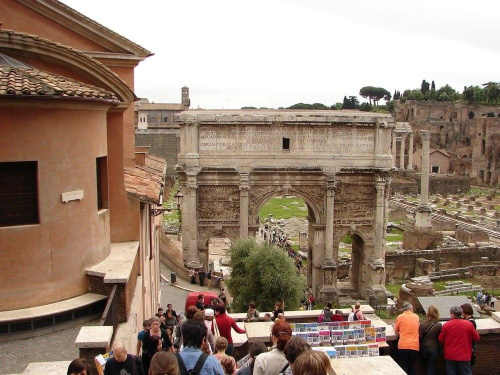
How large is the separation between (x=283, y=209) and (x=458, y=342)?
4826 centimetres

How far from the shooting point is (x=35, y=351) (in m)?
6.04

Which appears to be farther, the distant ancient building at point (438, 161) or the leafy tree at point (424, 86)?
the leafy tree at point (424, 86)

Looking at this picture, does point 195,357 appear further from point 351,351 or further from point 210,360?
point 351,351

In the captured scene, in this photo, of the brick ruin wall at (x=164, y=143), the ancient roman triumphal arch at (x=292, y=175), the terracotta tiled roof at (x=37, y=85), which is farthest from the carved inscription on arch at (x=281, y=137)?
the brick ruin wall at (x=164, y=143)

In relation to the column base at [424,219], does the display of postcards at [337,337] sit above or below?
above

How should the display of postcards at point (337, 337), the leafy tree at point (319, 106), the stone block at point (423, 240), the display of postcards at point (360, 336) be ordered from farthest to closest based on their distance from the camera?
1. the leafy tree at point (319, 106)
2. the stone block at point (423, 240)
3. the display of postcards at point (360, 336)
4. the display of postcards at point (337, 337)

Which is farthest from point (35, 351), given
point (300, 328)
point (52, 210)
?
point (300, 328)

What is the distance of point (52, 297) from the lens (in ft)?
22.2

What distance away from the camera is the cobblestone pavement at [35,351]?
5.74m

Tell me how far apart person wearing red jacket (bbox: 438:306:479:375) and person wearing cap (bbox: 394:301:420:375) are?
324 mm

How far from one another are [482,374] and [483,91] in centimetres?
11720

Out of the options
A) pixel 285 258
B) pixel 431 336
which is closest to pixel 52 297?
pixel 431 336

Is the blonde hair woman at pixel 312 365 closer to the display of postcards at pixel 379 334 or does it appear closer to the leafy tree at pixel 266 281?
the display of postcards at pixel 379 334

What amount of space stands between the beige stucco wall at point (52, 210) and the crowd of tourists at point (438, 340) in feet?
14.1
